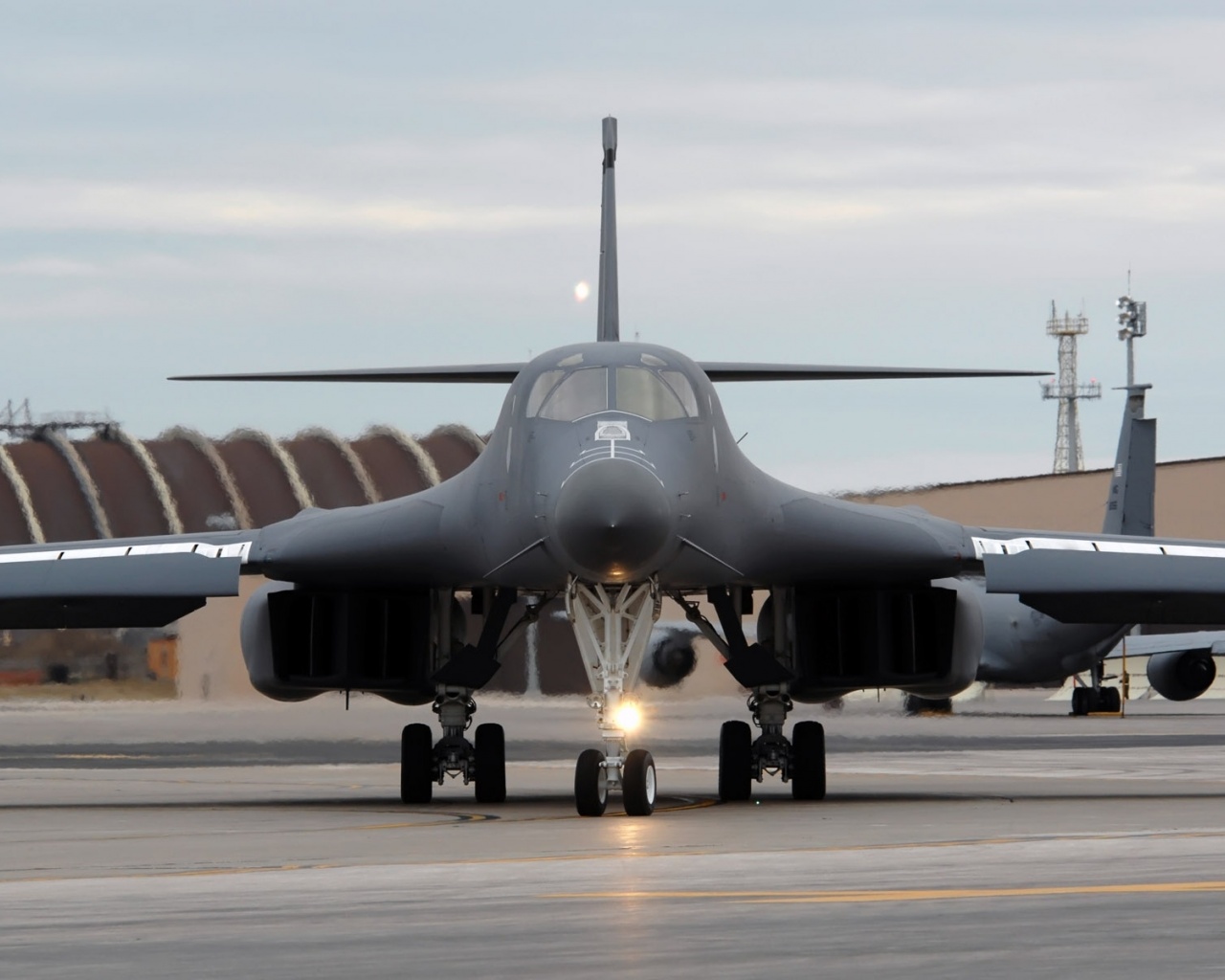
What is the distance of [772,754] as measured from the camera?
16.7m

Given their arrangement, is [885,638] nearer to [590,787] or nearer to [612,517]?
[590,787]

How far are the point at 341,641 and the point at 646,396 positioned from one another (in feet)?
11.9

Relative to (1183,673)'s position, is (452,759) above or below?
below

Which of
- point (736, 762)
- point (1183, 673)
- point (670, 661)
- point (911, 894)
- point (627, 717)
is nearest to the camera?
point (911, 894)

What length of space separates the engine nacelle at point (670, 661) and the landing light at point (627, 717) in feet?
64.0

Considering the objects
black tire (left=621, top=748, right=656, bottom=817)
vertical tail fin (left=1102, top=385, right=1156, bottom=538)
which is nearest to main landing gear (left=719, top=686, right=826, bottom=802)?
black tire (left=621, top=748, right=656, bottom=817)

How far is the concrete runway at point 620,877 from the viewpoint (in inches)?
256

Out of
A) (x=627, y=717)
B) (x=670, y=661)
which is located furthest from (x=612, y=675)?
(x=670, y=661)

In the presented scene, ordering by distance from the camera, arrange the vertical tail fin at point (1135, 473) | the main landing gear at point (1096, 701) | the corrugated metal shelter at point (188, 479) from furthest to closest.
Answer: the corrugated metal shelter at point (188, 479), the main landing gear at point (1096, 701), the vertical tail fin at point (1135, 473)

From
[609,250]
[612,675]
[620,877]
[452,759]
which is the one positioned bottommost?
[620,877]

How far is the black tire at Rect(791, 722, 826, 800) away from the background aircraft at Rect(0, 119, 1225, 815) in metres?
0.02

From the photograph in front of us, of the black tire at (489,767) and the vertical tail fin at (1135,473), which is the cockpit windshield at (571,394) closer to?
the black tire at (489,767)

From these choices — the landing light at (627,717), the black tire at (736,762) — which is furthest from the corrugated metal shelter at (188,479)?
the landing light at (627,717)

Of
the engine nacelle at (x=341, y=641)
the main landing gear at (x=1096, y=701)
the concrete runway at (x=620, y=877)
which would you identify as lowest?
the concrete runway at (x=620, y=877)
